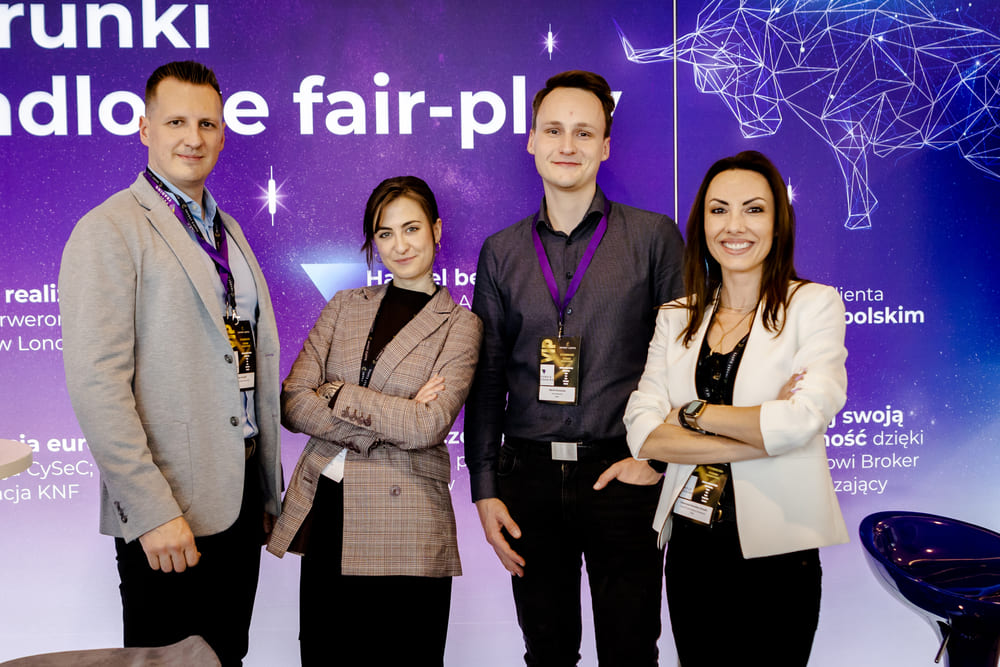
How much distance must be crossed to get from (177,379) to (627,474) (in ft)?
4.26

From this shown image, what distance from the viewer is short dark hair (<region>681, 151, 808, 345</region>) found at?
198 cm

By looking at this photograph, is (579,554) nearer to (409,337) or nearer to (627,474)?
(627,474)

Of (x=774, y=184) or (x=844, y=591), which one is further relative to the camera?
(x=844, y=591)

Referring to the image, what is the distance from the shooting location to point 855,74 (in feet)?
10.5

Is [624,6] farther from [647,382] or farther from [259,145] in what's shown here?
[647,382]

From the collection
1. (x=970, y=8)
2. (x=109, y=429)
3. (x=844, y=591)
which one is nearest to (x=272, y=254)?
(x=109, y=429)

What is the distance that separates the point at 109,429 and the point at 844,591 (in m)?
3.01

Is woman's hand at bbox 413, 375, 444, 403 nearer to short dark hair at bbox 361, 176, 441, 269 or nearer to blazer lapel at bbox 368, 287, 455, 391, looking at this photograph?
blazer lapel at bbox 368, 287, 455, 391

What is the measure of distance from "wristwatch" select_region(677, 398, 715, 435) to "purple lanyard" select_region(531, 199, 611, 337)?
551mm

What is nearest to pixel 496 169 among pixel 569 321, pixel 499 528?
pixel 569 321

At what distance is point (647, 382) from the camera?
215 centimetres

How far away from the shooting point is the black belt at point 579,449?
91.7 inches

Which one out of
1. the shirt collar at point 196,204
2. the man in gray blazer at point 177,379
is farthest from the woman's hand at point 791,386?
the shirt collar at point 196,204

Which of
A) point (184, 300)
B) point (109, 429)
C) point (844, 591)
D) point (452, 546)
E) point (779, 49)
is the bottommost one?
point (844, 591)
